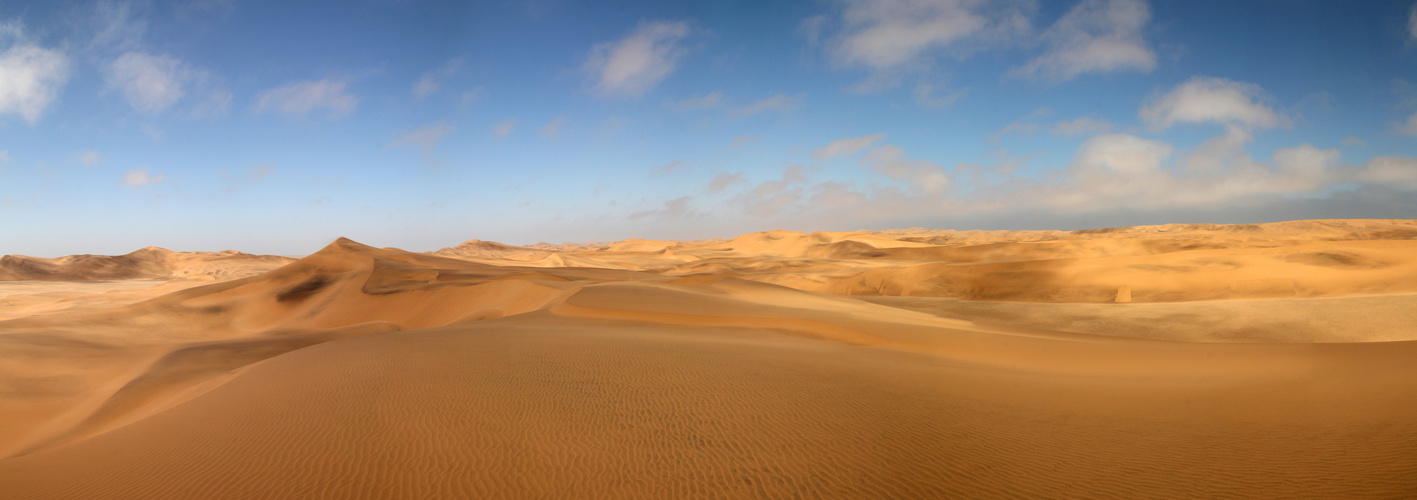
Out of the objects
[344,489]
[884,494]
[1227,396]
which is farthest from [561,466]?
[1227,396]

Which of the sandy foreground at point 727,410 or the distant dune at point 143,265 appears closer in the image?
the sandy foreground at point 727,410

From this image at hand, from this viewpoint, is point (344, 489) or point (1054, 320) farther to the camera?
point (1054, 320)

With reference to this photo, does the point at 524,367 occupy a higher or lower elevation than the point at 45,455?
higher

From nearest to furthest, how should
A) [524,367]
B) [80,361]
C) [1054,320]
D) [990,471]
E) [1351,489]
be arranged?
[1351,489], [990,471], [524,367], [80,361], [1054,320]

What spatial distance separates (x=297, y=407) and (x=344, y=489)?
1659 millimetres

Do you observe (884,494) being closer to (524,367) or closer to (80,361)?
(524,367)

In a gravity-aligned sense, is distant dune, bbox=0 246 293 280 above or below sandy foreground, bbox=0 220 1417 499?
above

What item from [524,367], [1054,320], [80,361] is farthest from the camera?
[1054,320]

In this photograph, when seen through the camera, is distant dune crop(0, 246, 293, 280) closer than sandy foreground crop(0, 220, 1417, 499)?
No

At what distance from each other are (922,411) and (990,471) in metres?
0.95

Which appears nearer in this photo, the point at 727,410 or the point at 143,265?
the point at 727,410

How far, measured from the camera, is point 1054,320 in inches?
492

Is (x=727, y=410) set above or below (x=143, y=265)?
below

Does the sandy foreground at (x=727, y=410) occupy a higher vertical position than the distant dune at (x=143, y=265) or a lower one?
lower
